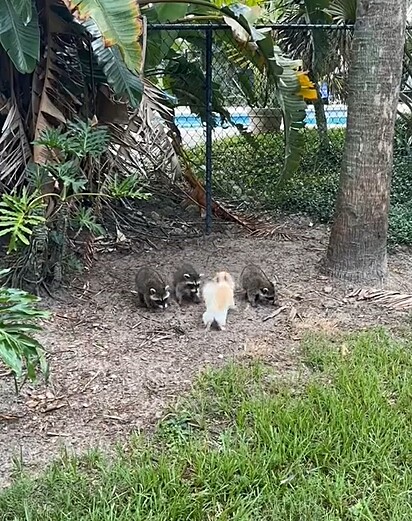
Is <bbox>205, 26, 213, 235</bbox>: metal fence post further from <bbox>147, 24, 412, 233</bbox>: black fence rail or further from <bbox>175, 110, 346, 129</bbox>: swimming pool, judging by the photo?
<bbox>175, 110, 346, 129</bbox>: swimming pool

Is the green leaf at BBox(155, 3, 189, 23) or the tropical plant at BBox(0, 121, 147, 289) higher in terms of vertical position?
the green leaf at BBox(155, 3, 189, 23)

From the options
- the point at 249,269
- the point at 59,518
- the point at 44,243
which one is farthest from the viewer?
the point at 249,269

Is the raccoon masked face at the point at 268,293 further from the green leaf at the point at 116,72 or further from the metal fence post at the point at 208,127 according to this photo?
the metal fence post at the point at 208,127

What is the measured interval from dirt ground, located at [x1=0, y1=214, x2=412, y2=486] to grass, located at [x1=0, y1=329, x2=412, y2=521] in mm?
217

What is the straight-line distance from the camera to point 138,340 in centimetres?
423

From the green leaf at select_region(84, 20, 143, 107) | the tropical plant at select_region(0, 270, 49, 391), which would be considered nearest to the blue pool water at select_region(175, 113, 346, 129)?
the green leaf at select_region(84, 20, 143, 107)

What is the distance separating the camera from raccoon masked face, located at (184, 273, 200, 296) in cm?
474

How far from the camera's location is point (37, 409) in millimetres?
3410

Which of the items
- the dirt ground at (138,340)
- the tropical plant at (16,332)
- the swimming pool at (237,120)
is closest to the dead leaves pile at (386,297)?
the dirt ground at (138,340)

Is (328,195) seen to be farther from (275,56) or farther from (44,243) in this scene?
(44,243)

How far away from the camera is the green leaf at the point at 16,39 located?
13.7ft

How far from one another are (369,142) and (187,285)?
1.68 metres

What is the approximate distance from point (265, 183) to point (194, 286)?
375 cm

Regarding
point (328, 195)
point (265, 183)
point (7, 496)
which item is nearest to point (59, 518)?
point (7, 496)
